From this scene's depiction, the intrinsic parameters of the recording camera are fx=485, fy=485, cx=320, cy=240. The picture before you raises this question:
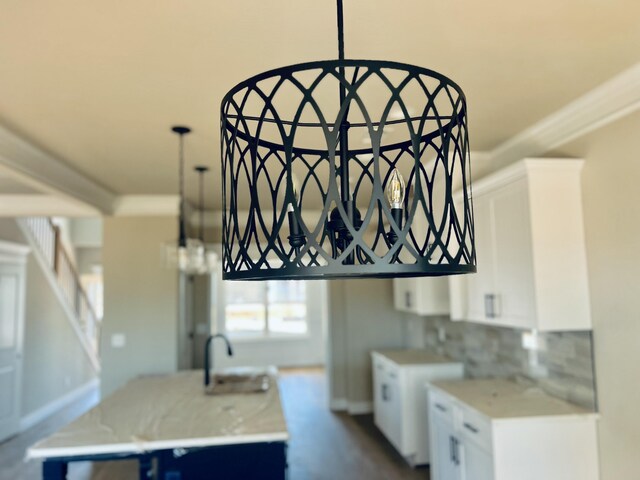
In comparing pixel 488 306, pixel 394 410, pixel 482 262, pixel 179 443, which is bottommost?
pixel 394 410

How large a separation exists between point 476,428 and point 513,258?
41.0 inches

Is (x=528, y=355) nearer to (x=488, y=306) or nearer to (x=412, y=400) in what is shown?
(x=488, y=306)

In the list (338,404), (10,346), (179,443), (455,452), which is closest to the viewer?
(179,443)

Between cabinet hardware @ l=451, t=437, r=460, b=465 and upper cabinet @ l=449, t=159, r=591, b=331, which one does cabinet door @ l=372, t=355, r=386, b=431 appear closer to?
cabinet hardware @ l=451, t=437, r=460, b=465

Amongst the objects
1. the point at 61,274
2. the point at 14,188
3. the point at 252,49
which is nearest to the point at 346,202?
the point at 252,49

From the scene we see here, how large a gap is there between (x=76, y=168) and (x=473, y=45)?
3.15 m

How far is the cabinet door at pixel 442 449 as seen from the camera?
3209 millimetres

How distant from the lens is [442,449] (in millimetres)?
3434

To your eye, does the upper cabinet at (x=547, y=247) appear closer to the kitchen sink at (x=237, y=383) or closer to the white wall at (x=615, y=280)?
the white wall at (x=615, y=280)

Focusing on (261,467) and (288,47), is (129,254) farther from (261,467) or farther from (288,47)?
(288,47)

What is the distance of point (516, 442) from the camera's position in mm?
2641

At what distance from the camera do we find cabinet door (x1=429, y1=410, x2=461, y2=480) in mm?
3209

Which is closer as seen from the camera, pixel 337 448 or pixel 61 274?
pixel 337 448

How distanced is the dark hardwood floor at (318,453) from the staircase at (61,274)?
1504mm
